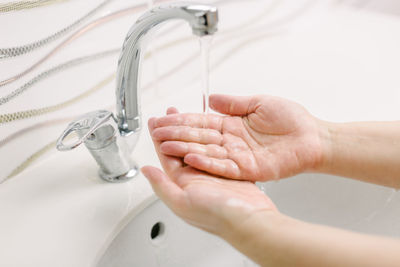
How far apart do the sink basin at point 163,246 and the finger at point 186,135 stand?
0.34 feet

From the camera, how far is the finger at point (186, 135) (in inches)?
18.8

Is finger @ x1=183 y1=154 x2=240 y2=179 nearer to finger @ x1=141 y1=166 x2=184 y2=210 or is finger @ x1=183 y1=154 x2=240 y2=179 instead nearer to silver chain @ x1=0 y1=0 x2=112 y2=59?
finger @ x1=141 y1=166 x2=184 y2=210

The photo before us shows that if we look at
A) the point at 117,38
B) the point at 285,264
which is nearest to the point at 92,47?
the point at 117,38

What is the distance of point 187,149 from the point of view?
0.46 meters

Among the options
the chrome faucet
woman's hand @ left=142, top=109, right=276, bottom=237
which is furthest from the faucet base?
woman's hand @ left=142, top=109, right=276, bottom=237

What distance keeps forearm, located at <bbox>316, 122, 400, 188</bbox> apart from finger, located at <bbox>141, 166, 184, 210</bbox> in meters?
0.23

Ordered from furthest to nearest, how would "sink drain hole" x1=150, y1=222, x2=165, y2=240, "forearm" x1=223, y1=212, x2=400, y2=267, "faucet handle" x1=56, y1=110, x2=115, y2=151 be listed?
1. "sink drain hole" x1=150, y1=222, x2=165, y2=240
2. "faucet handle" x1=56, y1=110, x2=115, y2=151
3. "forearm" x1=223, y1=212, x2=400, y2=267

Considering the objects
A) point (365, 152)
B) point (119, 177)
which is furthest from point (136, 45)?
point (365, 152)

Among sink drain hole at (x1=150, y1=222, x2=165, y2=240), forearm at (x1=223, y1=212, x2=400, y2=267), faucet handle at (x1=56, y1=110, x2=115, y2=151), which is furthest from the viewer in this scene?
sink drain hole at (x1=150, y1=222, x2=165, y2=240)

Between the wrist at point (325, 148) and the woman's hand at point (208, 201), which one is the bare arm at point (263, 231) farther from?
the wrist at point (325, 148)

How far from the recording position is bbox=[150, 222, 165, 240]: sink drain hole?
54 centimetres

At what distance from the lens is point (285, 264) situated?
0.35m

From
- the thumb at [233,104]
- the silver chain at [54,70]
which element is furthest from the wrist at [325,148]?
the silver chain at [54,70]

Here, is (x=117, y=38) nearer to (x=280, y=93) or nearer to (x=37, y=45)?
(x=37, y=45)
